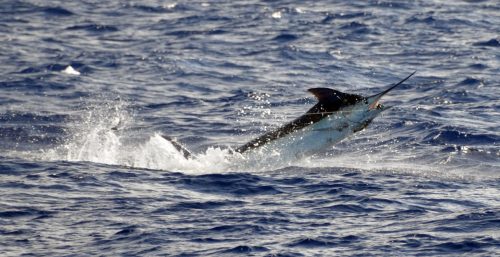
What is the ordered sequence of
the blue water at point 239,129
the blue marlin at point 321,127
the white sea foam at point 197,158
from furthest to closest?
the white sea foam at point 197,158, the blue marlin at point 321,127, the blue water at point 239,129

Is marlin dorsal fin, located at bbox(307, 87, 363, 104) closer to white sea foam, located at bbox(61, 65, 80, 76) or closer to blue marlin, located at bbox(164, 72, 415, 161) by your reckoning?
blue marlin, located at bbox(164, 72, 415, 161)

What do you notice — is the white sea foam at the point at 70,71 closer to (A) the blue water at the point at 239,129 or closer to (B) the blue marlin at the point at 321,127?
(A) the blue water at the point at 239,129

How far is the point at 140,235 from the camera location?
14961 mm

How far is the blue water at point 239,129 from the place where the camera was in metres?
15.1

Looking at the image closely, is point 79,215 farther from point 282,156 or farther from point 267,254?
point 282,156

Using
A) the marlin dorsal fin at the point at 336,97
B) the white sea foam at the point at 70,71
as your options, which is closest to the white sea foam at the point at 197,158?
the marlin dorsal fin at the point at 336,97

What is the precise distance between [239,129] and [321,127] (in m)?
4.94

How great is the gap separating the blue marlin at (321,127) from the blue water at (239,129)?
32 centimetres

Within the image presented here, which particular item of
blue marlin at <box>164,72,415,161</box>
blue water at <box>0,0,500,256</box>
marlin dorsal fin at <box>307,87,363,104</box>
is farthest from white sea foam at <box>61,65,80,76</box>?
marlin dorsal fin at <box>307,87,363,104</box>

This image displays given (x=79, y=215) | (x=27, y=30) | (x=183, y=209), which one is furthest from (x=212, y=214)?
(x=27, y=30)

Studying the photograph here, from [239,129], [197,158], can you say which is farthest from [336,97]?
[239,129]

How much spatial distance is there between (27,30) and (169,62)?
28.6 ft

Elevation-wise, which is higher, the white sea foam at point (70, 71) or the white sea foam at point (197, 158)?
the white sea foam at point (70, 71)

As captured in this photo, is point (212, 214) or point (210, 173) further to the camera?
point (210, 173)
